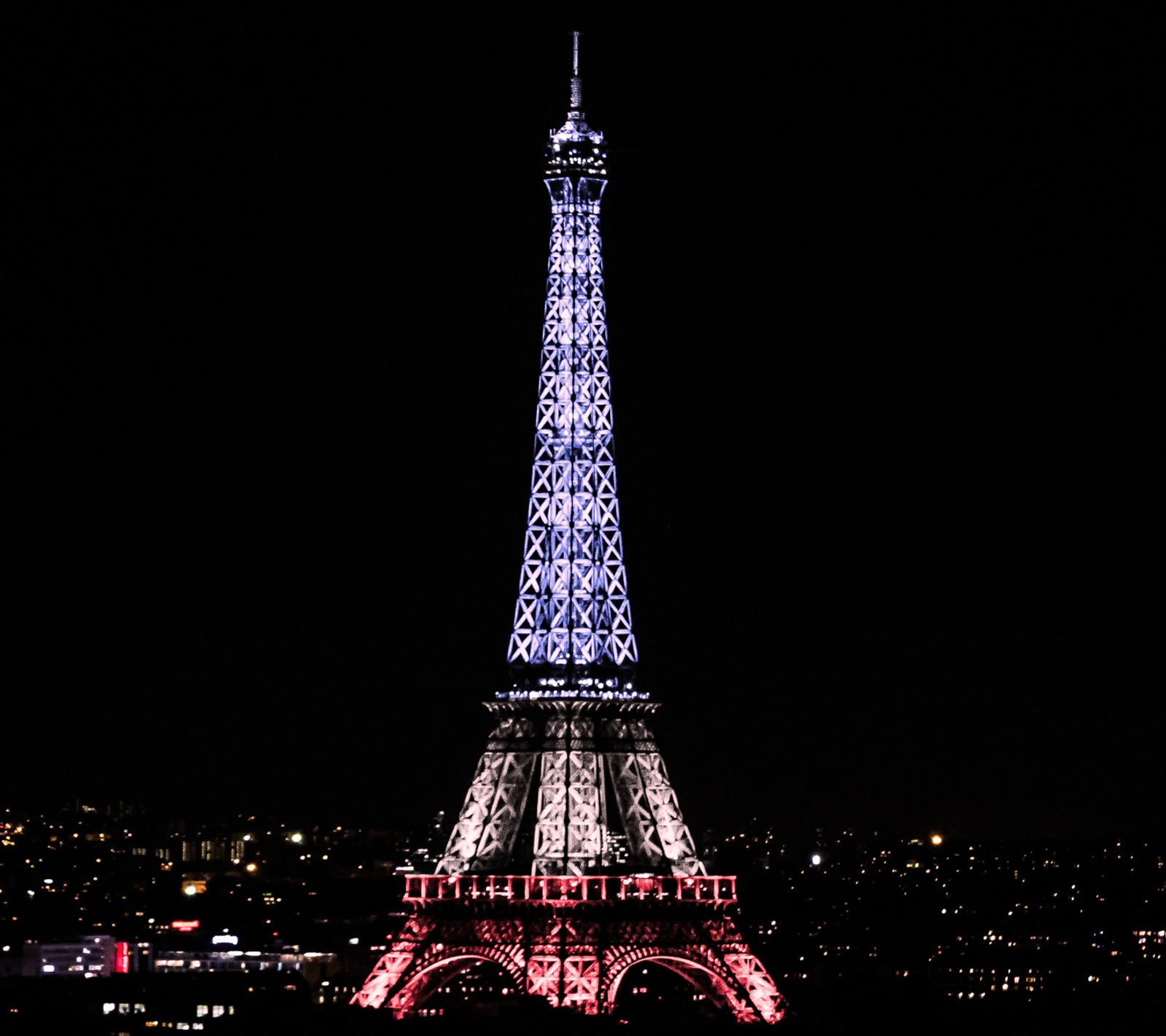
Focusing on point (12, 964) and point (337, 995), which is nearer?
point (337, 995)

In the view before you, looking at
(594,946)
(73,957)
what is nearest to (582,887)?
(594,946)

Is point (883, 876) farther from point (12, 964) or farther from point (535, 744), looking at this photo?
point (535, 744)

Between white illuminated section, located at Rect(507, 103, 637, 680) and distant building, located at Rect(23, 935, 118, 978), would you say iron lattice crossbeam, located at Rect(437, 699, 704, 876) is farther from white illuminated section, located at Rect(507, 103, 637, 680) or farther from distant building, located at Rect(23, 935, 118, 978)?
distant building, located at Rect(23, 935, 118, 978)

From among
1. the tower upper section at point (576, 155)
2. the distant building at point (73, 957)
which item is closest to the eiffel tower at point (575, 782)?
the tower upper section at point (576, 155)

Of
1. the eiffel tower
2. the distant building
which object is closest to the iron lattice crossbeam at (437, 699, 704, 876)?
the eiffel tower

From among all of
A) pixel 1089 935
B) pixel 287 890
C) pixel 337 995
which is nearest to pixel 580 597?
pixel 337 995

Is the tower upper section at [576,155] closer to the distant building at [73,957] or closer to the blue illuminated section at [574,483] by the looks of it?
the blue illuminated section at [574,483]

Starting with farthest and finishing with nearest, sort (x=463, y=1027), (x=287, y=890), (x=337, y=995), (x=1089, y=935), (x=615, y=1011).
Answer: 1. (x=287, y=890)
2. (x=1089, y=935)
3. (x=337, y=995)
4. (x=615, y=1011)
5. (x=463, y=1027)
